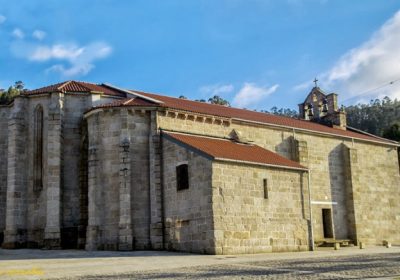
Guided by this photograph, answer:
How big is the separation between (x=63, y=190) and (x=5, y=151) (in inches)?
185

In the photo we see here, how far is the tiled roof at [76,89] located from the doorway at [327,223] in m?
14.7

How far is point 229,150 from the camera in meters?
23.3

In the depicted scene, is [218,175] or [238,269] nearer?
[238,269]

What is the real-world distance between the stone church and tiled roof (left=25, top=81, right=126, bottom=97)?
0.24 feet

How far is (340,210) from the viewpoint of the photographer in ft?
107

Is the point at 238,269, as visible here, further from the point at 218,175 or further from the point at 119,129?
the point at 119,129

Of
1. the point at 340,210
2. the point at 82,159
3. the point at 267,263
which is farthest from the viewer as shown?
the point at 340,210

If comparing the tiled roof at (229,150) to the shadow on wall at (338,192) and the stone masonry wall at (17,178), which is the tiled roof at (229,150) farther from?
the shadow on wall at (338,192)

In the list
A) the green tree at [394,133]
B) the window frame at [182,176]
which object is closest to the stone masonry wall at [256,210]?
the window frame at [182,176]

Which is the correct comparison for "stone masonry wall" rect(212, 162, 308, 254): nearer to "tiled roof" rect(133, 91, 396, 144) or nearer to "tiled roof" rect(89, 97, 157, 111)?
"tiled roof" rect(133, 91, 396, 144)

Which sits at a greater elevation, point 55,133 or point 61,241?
point 55,133

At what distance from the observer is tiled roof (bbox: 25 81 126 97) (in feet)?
85.4

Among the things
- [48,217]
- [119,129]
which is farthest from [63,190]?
[119,129]

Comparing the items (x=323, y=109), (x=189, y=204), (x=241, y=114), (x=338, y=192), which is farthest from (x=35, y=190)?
(x=323, y=109)
